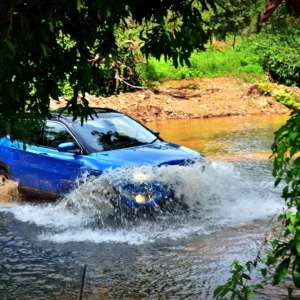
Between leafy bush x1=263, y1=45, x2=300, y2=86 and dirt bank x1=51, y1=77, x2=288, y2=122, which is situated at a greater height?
leafy bush x1=263, y1=45, x2=300, y2=86

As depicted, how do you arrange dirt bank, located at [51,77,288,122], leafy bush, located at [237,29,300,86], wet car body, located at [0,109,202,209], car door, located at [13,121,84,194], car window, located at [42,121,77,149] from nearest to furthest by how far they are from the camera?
wet car body, located at [0,109,202,209] → car door, located at [13,121,84,194] → car window, located at [42,121,77,149] → dirt bank, located at [51,77,288,122] → leafy bush, located at [237,29,300,86]

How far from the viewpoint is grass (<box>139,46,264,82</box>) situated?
31.2 m

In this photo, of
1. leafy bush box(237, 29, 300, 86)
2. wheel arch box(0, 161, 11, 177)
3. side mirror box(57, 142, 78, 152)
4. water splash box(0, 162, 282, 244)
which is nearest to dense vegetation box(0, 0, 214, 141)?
water splash box(0, 162, 282, 244)

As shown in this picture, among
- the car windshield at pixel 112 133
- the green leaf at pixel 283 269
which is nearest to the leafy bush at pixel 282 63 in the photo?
the car windshield at pixel 112 133

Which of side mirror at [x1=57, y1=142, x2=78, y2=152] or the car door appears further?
the car door

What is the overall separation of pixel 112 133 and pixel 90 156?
2.84 ft

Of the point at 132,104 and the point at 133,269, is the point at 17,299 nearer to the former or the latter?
the point at 133,269

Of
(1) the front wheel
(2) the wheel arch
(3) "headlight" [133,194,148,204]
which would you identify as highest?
(2) the wheel arch

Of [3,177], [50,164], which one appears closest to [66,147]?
[50,164]

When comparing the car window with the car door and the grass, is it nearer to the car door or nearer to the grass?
the car door

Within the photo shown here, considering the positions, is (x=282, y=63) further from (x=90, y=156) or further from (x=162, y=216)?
(x=162, y=216)

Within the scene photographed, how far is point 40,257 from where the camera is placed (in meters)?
8.08

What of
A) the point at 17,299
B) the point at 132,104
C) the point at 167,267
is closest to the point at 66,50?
the point at 17,299

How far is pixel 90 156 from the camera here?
974 centimetres
